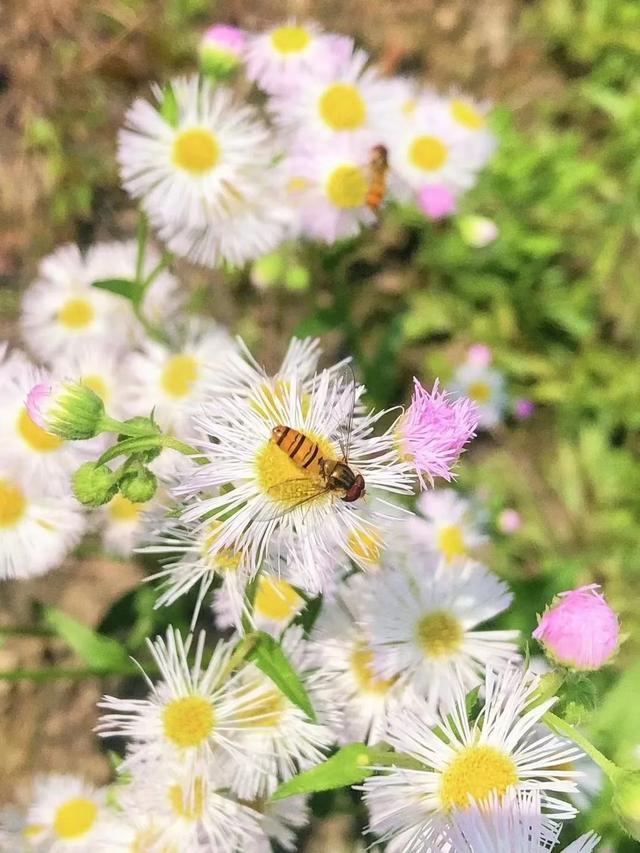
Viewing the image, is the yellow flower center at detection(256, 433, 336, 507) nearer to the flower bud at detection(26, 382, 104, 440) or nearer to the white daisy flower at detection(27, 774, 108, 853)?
the flower bud at detection(26, 382, 104, 440)

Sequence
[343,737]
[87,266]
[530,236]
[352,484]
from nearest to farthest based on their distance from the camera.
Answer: [352,484] < [343,737] < [87,266] < [530,236]

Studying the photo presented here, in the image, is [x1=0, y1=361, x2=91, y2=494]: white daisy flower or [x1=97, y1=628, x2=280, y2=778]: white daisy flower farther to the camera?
[x1=0, y1=361, x2=91, y2=494]: white daisy flower

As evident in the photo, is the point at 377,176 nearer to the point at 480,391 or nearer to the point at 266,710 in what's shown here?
the point at 480,391

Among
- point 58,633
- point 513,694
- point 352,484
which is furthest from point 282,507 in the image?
point 58,633

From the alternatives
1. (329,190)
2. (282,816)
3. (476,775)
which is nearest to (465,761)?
(476,775)

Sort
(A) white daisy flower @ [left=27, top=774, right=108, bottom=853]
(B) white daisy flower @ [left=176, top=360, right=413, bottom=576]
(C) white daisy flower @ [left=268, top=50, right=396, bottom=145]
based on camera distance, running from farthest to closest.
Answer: (C) white daisy flower @ [left=268, top=50, right=396, bottom=145] → (A) white daisy flower @ [left=27, top=774, right=108, bottom=853] → (B) white daisy flower @ [left=176, top=360, right=413, bottom=576]

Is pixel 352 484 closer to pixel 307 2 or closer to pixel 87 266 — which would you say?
pixel 87 266

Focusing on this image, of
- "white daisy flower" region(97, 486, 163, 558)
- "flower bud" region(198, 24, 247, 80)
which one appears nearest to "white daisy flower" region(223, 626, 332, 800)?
"white daisy flower" region(97, 486, 163, 558)
